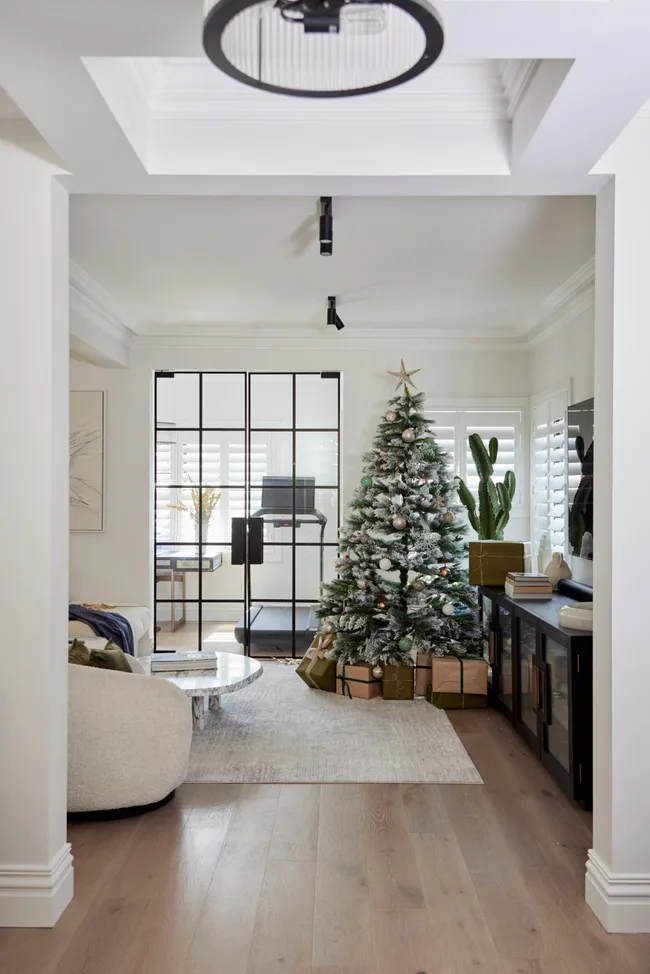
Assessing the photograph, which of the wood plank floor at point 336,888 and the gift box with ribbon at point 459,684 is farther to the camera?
the gift box with ribbon at point 459,684

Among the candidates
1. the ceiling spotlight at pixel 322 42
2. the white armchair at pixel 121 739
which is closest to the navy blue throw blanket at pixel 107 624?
the white armchair at pixel 121 739

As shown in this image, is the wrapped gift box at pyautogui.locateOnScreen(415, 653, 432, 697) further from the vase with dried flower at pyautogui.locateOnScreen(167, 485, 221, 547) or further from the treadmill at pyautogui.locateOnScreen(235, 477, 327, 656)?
the vase with dried flower at pyautogui.locateOnScreen(167, 485, 221, 547)

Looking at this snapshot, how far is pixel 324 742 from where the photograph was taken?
4562mm

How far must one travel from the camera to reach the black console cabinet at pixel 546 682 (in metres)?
3.57

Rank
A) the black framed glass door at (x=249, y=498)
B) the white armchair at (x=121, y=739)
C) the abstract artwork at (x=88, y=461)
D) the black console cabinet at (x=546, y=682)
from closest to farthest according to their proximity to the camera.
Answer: the white armchair at (x=121, y=739), the black console cabinet at (x=546, y=682), the abstract artwork at (x=88, y=461), the black framed glass door at (x=249, y=498)

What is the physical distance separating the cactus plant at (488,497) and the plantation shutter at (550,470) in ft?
0.77

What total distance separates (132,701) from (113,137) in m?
2.28
